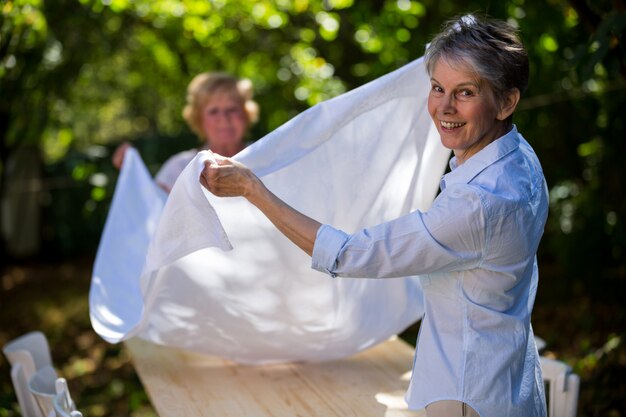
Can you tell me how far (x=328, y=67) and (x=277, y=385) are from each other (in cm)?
245

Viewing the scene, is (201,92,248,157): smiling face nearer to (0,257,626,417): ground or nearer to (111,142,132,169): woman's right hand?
(111,142,132,169): woman's right hand

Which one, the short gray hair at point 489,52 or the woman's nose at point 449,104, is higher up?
the short gray hair at point 489,52

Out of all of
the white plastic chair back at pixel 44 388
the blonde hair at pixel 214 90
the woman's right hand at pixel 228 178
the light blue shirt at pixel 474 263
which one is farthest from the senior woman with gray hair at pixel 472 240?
the blonde hair at pixel 214 90

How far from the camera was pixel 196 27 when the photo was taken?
5.48 metres

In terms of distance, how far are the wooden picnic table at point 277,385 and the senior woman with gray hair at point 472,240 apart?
63cm

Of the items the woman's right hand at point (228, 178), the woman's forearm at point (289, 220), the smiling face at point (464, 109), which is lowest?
the woman's forearm at point (289, 220)

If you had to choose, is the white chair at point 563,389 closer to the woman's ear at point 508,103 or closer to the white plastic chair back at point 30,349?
the woman's ear at point 508,103

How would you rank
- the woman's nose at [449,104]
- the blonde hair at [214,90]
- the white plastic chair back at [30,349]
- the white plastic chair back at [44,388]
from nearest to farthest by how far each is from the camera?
the woman's nose at [449,104]
the white plastic chair back at [44,388]
the white plastic chair back at [30,349]
the blonde hair at [214,90]

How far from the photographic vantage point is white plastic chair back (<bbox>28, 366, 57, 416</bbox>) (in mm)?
2705

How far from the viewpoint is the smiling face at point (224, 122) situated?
14.0 ft

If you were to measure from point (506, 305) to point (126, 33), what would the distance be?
5.87 m

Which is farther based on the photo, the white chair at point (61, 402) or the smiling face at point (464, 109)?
the white chair at point (61, 402)

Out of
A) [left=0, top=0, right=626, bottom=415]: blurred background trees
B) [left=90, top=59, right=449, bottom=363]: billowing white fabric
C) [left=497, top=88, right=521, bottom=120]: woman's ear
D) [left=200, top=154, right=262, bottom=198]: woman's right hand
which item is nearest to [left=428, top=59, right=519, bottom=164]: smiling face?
[left=497, top=88, right=521, bottom=120]: woman's ear

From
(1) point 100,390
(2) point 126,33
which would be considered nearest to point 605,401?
(1) point 100,390
